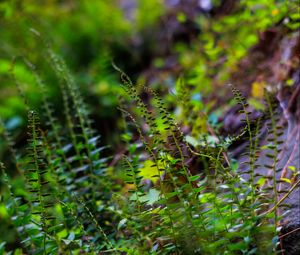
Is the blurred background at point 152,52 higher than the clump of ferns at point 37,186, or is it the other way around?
the blurred background at point 152,52

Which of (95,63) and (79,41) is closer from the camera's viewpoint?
(95,63)

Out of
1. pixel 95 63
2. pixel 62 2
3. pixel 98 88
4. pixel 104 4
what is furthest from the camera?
pixel 62 2

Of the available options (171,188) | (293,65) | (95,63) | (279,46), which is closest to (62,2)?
(95,63)

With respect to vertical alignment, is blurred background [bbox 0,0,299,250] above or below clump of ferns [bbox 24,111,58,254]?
above

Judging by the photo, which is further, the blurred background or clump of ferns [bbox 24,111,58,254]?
the blurred background

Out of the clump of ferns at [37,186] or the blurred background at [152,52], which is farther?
the blurred background at [152,52]

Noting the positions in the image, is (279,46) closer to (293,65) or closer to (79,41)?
(293,65)

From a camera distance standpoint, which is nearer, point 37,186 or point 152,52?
point 37,186

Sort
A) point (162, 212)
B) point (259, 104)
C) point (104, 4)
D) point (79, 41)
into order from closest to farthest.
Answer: point (162, 212) < point (259, 104) < point (79, 41) < point (104, 4)

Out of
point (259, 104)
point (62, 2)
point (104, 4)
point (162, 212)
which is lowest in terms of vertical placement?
point (162, 212)

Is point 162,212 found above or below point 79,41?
below

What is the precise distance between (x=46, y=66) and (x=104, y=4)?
1559mm

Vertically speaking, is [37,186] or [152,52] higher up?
[152,52]

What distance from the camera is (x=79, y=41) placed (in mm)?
5148
